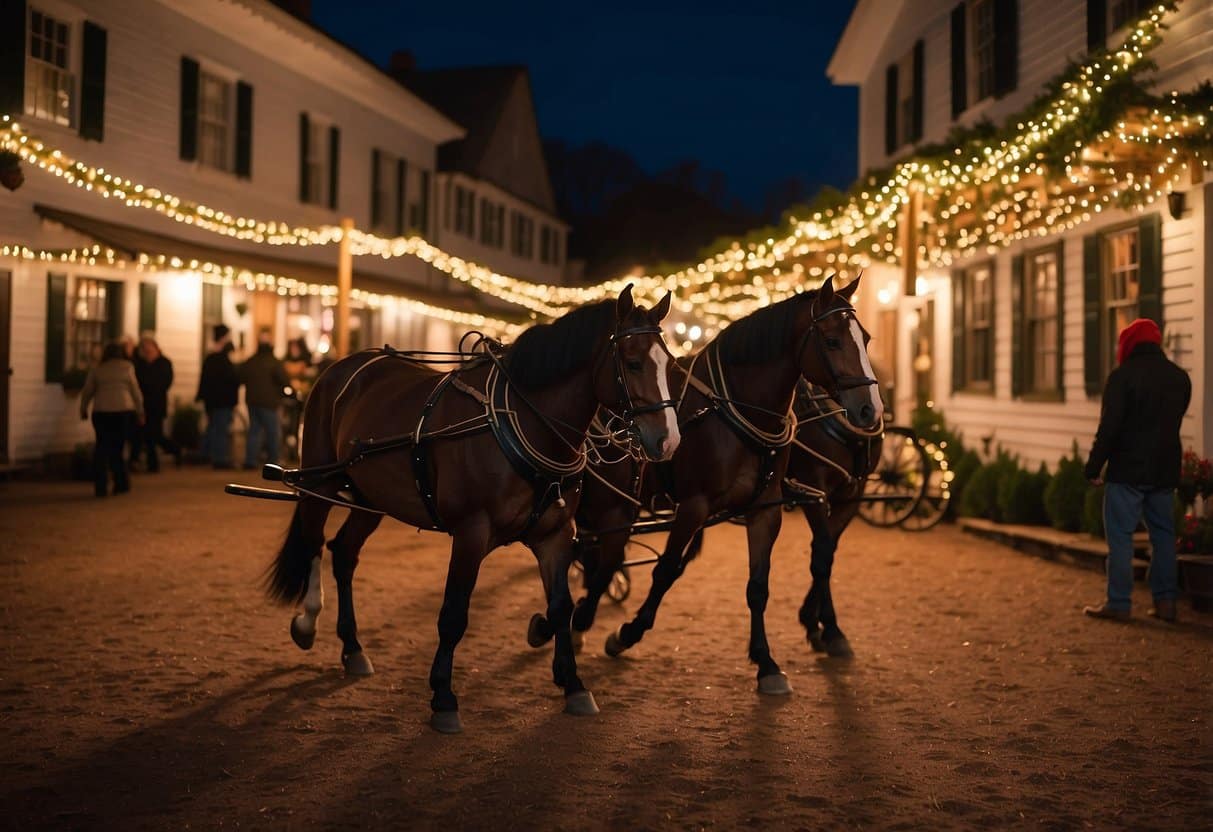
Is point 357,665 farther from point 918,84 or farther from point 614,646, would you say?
point 918,84

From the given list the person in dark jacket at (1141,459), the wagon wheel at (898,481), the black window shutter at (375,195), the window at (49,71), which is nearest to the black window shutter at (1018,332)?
the wagon wheel at (898,481)

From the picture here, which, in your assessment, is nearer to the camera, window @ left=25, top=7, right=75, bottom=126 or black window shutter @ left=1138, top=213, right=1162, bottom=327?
black window shutter @ left=1138, top=213, right=1162, bottom=327

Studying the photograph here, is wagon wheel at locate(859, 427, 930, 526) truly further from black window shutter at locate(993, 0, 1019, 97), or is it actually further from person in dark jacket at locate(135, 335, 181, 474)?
person in dark jacket at locate(135, 335, 181, 474)

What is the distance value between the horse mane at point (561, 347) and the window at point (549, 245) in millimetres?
38335

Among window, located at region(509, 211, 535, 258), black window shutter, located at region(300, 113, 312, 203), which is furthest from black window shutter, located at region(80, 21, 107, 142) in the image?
window, located at region(509, 211, 535, 258)

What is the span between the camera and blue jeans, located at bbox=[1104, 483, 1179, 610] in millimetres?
9094

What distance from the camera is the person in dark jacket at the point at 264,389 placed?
18859mm

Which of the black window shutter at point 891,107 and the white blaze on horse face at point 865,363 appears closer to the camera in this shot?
the white blaze on horse face at point 865,363

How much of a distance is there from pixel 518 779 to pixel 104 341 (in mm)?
16273

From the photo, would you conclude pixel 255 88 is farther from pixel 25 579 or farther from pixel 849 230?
pixel 25 579

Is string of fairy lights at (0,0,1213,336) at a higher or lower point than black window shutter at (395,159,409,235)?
lower

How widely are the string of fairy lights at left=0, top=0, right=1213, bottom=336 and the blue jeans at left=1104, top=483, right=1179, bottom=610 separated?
2.92m

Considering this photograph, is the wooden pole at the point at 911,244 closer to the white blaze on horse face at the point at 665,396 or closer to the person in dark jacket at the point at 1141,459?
the person in dark jacket at the point at 1141,459

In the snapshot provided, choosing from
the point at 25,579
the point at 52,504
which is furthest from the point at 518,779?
the point at 52,504
